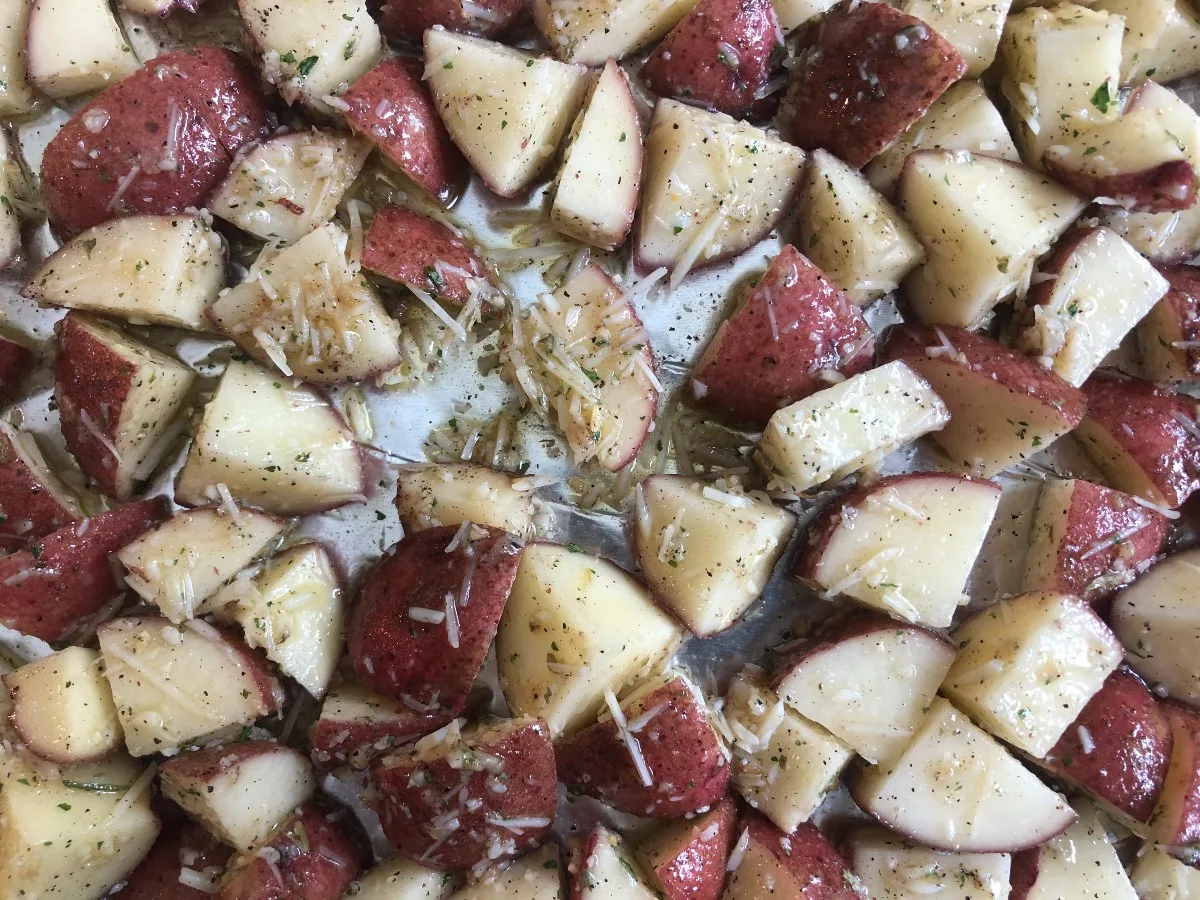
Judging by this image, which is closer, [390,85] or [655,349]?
[390,85]

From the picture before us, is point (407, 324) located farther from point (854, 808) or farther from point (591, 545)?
point (854, 808)

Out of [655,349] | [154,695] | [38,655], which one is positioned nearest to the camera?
[154,695]

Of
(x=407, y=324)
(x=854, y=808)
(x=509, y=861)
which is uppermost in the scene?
(x=407, y=324)

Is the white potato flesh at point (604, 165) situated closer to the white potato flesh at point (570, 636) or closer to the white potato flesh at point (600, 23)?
the white potato flesh at point (600, 23)

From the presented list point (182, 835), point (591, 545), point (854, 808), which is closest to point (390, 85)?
point (591, 545)

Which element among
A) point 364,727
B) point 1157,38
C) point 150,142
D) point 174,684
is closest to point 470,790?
point 364,727

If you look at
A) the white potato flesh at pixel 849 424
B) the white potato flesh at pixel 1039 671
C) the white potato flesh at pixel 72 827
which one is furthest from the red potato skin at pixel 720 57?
the white potato flesh at pixel 72 827

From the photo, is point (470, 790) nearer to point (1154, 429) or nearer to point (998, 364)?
point (998, 364)

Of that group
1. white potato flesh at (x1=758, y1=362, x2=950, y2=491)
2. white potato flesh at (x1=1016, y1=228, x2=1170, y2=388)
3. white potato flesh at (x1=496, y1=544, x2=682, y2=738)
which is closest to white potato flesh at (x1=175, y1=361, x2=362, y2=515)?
white potato flesh at (x1=496, y1=544, x2=682, y2=738)
